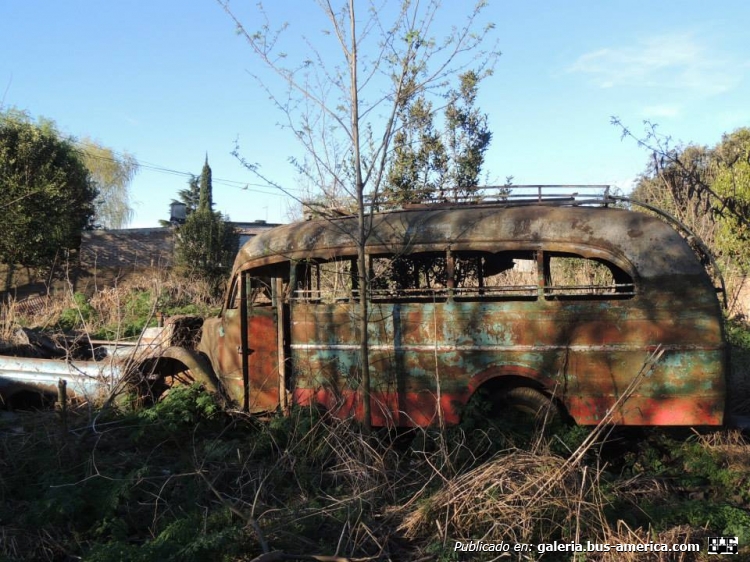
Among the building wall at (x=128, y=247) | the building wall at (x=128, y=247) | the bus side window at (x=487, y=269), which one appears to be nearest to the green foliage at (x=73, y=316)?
the building wall at (x=128, y=247)

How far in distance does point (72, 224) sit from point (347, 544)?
26735 mm

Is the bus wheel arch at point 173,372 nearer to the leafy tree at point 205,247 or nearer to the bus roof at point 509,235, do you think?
the bus roof at point 509,235

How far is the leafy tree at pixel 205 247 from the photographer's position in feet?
73.7

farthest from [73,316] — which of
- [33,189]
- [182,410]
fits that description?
[182,410]

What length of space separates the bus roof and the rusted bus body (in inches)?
0.5

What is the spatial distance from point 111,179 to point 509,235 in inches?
1710

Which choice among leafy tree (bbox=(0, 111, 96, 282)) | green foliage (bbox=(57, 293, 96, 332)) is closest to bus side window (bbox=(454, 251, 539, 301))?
green foliage (bbox=(57, 293, 96, 332))

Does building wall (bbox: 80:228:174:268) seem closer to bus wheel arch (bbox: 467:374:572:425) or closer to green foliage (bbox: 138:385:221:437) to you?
green foliage (bbox: 138:385:221:437)

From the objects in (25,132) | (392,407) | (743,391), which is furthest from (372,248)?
(25,132)

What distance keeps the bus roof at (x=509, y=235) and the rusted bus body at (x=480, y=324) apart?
0.01 m

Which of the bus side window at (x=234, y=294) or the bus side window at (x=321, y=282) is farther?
the bus side window at (x=234, y=294)

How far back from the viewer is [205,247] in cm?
2250

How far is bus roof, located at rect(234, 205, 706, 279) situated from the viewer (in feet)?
17.8

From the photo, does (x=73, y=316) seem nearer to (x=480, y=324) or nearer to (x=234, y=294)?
(x=234, y=294)
